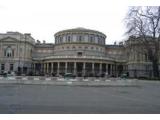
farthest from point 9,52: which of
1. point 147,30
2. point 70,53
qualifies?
point 147,30

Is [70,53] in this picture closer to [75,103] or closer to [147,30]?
[147,30]

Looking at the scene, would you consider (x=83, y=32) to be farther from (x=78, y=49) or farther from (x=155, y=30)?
(x=155, y=30)

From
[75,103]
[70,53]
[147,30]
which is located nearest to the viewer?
[75,103]

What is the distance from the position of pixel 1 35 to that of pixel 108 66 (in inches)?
1527

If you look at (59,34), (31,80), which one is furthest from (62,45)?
(31,80)

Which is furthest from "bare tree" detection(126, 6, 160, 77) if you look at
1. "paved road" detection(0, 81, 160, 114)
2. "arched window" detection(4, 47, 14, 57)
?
"arched window" detection(4, 47, 14, 57)

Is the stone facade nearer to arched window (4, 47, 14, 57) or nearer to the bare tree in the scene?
arched window (4, 47, 14, 57)

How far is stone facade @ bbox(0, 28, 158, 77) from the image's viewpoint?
6831 cm

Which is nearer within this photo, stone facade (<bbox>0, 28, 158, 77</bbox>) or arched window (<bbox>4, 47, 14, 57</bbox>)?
stone facade (<bbox>0, 28, 158, 77</bbox>)

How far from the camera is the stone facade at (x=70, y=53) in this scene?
6831cm

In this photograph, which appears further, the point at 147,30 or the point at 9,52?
the point at 9,52

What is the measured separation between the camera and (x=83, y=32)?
86188 millimetres

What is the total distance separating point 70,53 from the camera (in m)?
A: 82.7

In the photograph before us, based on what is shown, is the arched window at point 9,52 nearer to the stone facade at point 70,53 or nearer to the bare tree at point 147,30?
the stone facade at point 70,53
